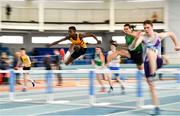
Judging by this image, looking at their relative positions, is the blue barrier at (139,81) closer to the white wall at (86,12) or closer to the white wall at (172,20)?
the white wall at (86,12)

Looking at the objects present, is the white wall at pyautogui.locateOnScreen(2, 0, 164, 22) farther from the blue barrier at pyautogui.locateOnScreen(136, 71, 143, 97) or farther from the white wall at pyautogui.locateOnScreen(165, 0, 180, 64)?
the blue barrier at pyautogui.locateOnScreen(136, 71, 143, 97)

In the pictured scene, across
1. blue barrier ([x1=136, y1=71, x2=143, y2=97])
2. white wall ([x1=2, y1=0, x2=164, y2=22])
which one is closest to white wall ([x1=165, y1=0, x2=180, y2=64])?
white wall ([x1=2, y1=0, x2=164, y2=22])

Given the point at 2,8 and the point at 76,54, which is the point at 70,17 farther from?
the point at 76,54

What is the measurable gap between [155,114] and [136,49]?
6.31 ft

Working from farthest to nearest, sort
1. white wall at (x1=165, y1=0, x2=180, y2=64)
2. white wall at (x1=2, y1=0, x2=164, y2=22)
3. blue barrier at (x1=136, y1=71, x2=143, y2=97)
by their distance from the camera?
white wall at (x1=165, y1=0, x2=180, y2=64)
white wall at (x1=2, y1=0, x2=164, y2=22)
blue barrier at (x1=136, y1=71, x2=143, y2=97)

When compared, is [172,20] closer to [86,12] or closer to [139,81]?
[86,12]

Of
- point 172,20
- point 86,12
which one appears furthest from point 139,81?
point 86,12

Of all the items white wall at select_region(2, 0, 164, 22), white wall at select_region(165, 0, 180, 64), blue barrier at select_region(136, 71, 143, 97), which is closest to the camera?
blue barrier at select_region(136, 71, 143, 97)

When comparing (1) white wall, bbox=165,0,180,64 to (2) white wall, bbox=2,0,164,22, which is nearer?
(2) white wall, bbox=2,0,164,22

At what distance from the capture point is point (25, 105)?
10.6 m

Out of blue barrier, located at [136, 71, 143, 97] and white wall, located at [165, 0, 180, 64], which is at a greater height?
white wall, located at [165, 0, 180, 64]

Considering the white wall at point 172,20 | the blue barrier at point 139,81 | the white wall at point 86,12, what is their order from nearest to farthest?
the blue barrier at point 139,81 → the white wall at point 86,12 → the white wall at point 172,20

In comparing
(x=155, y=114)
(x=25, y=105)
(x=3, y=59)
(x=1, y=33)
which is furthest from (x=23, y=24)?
(x=155, y=114)

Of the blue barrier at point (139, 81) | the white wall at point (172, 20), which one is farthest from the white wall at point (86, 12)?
the blue barrier at point (139, 81)
